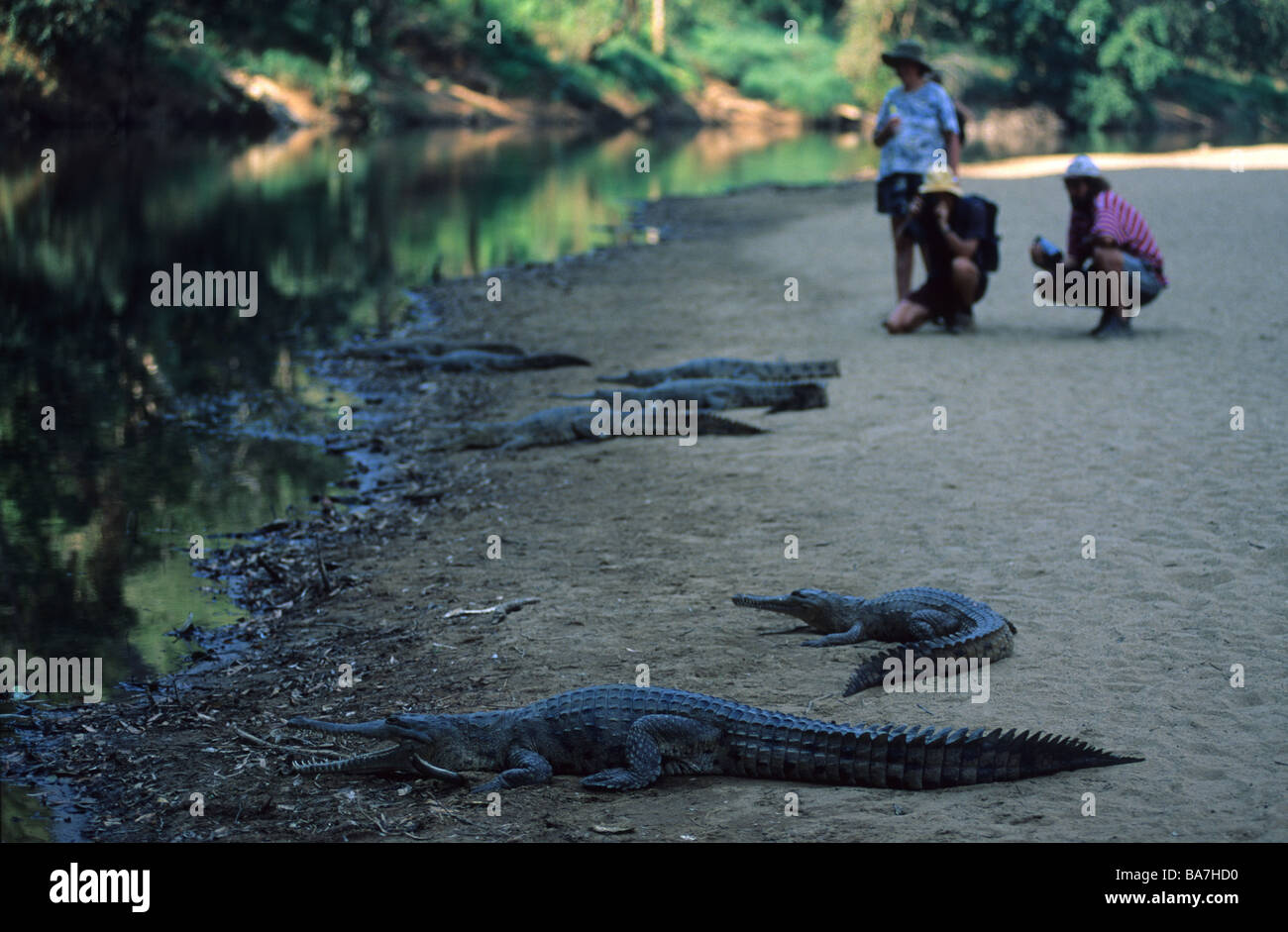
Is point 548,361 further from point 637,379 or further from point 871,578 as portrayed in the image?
point 871,578

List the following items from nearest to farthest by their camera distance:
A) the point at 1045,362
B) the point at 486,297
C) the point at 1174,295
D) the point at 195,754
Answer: the point at 195,754
the point at 1045,362
the point at 1174,295
the point at 486,297

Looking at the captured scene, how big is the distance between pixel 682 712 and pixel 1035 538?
2.74 meters

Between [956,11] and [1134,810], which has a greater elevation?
[956,11]

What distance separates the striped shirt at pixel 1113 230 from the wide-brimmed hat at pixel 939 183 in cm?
105

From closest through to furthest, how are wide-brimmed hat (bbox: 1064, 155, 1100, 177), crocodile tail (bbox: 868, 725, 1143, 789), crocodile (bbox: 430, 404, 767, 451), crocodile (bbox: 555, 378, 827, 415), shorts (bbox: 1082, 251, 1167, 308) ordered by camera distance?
crocodile tail (bbox: 868, 725, 1143, 789) < crocodile (bbox: 430, 404, 767, 451) < crocodile (bbox: 555, 378, 827, 415) < wide-brimmed hat (bbox: 1064, 155, 1100, 177) < shorts (bbox: 1082, 251, 1167, 308)

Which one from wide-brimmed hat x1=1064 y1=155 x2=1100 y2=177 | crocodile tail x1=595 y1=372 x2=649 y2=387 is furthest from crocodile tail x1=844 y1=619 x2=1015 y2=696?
wide-brimmed hat x1=1064 y1=155 x2=1100 y2=177

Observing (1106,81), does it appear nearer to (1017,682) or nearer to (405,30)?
(405,30)

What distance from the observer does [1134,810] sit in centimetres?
387

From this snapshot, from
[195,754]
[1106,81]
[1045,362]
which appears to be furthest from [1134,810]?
[1106,81]

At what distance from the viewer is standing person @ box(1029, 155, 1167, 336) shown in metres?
11.1

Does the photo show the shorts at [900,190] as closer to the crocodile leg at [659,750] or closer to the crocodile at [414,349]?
the crocodile at [414,349]

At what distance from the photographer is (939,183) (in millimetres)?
11336

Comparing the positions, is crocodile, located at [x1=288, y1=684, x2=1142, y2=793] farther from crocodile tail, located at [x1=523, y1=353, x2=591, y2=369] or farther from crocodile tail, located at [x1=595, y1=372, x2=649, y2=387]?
crocodile tail, located at [x1=523, y1=353, x2=591, y2=369]
